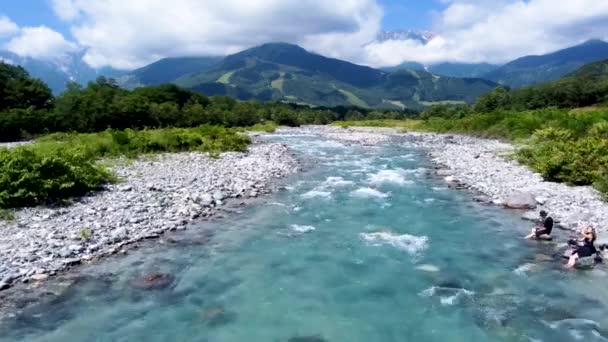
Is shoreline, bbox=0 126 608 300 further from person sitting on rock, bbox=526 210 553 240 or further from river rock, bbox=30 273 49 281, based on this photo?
person sitting on rock, bbox=526 210 553 240

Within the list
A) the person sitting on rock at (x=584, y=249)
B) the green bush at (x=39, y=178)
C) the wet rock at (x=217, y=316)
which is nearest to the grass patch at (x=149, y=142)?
the green bush at (x=39, y=178)

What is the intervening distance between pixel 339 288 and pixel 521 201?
457 inches

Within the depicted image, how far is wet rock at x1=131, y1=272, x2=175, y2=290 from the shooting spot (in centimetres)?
1225

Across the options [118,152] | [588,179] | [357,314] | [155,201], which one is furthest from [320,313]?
[118,152]

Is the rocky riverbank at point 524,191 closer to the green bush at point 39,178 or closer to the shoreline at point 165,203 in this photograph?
the shoreline at point 165,203

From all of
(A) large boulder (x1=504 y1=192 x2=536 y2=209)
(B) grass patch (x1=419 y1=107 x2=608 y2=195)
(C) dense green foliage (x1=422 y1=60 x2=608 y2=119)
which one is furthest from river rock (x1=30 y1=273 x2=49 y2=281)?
(C) dense green foliage (x1=422 y1=60 x2=608 y2=119)

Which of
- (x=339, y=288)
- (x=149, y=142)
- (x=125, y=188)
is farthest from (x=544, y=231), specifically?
(x=149, y=142)

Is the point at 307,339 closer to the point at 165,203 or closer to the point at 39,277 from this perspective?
the point at 39,277

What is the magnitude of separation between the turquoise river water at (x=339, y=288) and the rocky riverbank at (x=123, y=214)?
3.63 feet

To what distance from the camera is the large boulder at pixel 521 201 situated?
20219 mm

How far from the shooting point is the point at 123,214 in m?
17.8

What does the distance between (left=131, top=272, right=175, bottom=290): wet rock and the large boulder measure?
1443cm

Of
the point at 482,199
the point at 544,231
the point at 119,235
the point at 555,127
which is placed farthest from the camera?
the point at 555,127

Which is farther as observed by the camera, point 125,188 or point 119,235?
point 125,188
